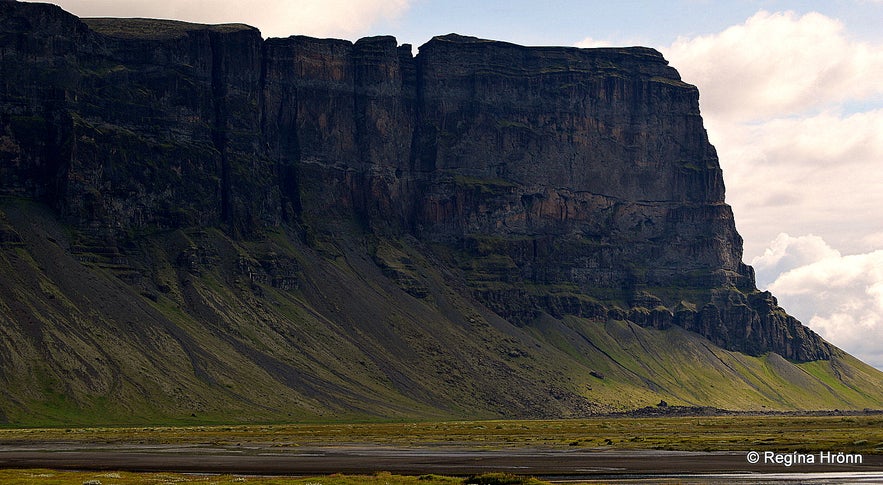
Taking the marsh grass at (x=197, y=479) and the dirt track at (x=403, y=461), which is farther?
the dirt track at (x=403, y=461)

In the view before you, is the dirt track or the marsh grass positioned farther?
the dirt track

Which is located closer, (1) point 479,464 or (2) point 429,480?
(2) point 429,480

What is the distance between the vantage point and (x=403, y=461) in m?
142

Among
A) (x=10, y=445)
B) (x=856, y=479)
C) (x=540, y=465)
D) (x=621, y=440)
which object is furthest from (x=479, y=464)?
(x=10, y=445)

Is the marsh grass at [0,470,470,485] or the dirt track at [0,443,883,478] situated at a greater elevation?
the marsh grass at [0,470,470,485]

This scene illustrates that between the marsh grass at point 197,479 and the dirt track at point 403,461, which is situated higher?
the marsh grass at point 197,479

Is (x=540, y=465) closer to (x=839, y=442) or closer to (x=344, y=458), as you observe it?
(x=344, y=458)

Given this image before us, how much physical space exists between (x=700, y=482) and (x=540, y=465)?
29.0m

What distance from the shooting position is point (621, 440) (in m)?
187

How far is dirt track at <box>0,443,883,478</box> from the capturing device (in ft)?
396

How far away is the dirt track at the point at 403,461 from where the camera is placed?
121 meters

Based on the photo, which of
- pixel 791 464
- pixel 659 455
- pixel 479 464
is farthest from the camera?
pixel 659 455

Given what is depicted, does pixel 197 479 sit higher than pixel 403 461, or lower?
higher

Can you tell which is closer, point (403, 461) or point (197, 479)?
point (197, 479)
